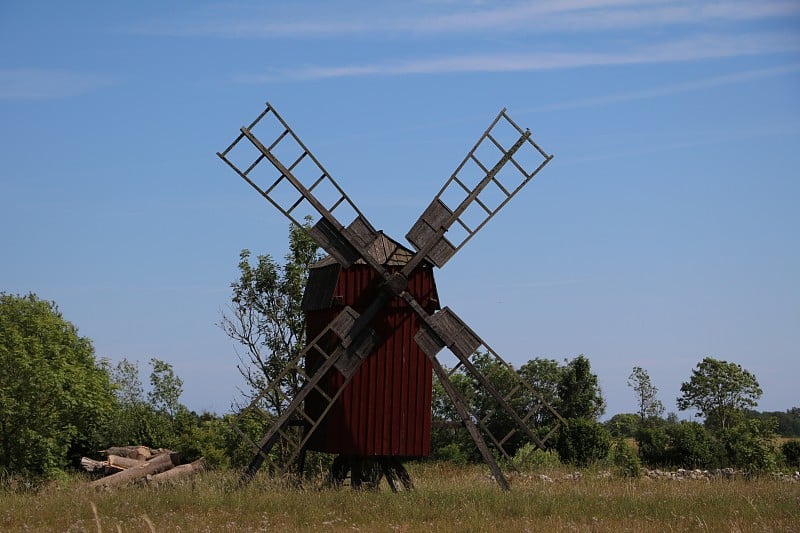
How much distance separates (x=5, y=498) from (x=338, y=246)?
7167mm

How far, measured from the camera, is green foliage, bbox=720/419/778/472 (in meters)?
24.5

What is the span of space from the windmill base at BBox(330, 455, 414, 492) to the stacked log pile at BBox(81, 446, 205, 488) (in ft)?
12.7

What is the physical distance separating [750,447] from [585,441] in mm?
4393

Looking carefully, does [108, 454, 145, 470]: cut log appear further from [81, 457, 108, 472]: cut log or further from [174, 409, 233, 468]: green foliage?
[81, 457, 108, 472]: cut log

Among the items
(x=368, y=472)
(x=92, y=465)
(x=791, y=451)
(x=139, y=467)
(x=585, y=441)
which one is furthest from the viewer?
(x=791, y=451)

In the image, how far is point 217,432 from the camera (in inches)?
976

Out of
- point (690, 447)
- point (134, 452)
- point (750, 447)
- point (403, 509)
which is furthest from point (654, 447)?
point (403, 509)

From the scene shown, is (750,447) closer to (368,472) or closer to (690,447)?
(690,447)

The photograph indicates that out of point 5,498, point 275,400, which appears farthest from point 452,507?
point 275,400

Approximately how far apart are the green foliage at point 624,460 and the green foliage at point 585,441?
0.32m

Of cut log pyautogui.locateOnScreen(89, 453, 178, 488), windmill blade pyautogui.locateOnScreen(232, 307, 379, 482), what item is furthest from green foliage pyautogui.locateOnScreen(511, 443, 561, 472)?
cut log pyautogui.locateOnScreen(89, 453, 178, 488)

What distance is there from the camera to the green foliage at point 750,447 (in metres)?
24.5

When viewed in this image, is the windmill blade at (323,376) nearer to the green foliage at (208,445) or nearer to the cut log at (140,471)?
the cut log at (140,471)

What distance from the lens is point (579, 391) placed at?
99.7 ft
